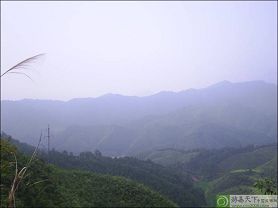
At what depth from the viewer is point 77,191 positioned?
60.8m

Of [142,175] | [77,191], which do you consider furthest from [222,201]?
[142,175]

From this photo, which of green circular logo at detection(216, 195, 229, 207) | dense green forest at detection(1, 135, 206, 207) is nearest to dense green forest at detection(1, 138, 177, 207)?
green circular logo at detection(216, 195, 229, 207)

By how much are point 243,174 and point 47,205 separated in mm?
129784

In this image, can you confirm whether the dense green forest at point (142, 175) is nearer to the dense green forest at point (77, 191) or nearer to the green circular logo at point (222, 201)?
the dense green forest at point (77, 191)

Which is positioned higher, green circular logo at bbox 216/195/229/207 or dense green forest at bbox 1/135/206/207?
green circular logo at bbox 216/195/229/207

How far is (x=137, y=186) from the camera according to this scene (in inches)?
2911

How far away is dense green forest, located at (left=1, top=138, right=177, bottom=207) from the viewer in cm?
4534

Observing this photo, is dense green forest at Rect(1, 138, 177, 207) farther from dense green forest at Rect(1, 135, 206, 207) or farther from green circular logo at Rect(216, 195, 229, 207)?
dense green forest at Rect(1, 135, 206, 207)

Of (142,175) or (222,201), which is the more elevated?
(222,201)

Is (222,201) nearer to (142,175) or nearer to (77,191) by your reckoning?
(77,191)

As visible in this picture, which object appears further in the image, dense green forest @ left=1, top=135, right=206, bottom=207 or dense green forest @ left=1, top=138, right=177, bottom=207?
dense green forest @ left=1, top=135, right=206, bottom=207

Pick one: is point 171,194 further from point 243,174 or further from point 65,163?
point 243,174

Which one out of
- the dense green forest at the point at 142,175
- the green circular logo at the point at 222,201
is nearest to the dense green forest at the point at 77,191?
the green circular logo at the point at 222,201

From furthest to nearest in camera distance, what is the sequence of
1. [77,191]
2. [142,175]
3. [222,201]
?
1. [142,175]
2. [77,191]
3. [222,201]
